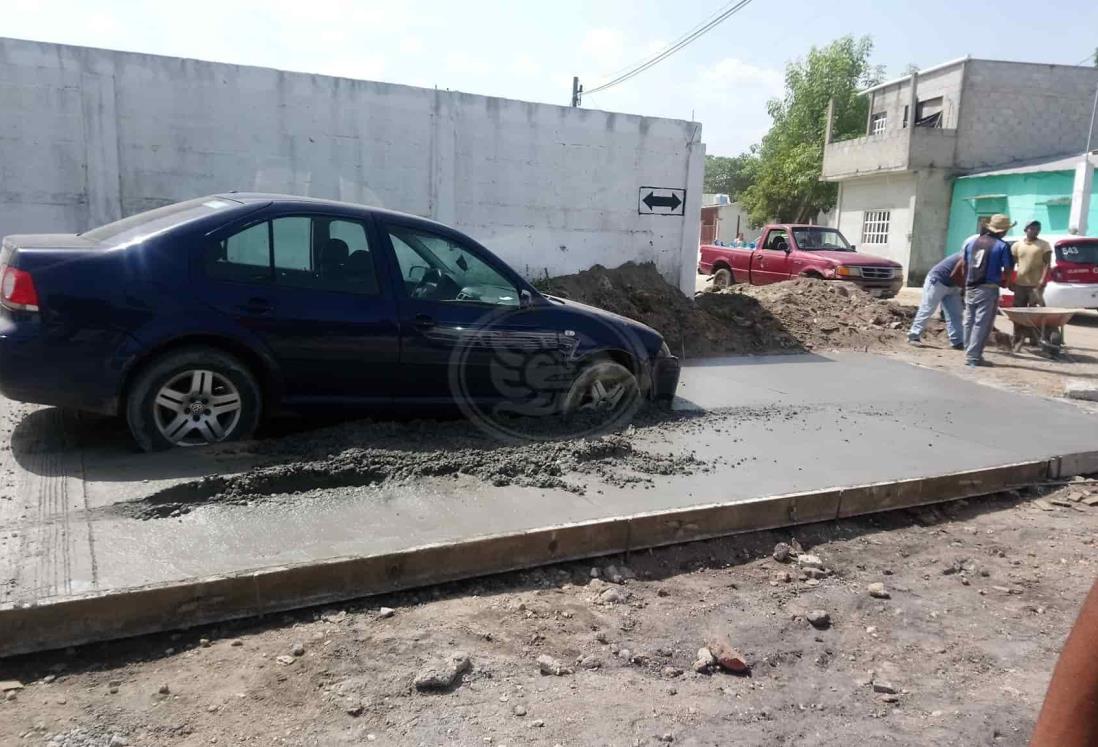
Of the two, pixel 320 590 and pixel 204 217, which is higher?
pixel 204 217

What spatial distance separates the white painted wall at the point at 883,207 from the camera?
28.3 meters

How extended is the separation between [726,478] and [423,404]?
6.95 feet

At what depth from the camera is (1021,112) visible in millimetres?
27609

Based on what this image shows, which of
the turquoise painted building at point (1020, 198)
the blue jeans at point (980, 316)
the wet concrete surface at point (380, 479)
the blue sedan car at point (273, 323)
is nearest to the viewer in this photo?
the wet concrete surface at point (380, 479)

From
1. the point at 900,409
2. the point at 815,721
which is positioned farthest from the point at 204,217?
the point at 900,409

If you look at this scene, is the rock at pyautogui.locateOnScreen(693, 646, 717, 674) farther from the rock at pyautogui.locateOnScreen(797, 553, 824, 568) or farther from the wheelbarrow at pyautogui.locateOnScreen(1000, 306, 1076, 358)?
the wheelbarrow at pyautogui.locateOnScreen(1000, 306, 1076, 358)

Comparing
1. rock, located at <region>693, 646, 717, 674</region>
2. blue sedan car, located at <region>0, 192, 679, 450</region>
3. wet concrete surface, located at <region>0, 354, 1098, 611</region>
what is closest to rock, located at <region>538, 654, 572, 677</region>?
rock, located at <region>693, 646, 717, 674</region>

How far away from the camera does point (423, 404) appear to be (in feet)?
19.1

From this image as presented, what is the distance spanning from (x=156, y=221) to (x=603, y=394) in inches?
132

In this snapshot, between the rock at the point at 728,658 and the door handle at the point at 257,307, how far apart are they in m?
3.32

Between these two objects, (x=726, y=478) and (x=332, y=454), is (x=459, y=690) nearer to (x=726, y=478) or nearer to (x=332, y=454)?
(x=332, y=454)

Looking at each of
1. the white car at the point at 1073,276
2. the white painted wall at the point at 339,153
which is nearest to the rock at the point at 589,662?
the white painted wall at the point at 339,153

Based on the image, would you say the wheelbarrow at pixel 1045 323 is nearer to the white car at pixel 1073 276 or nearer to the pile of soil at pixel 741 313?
the pile of soil at pixel 741 313

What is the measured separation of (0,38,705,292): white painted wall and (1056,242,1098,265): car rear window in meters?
7.59
